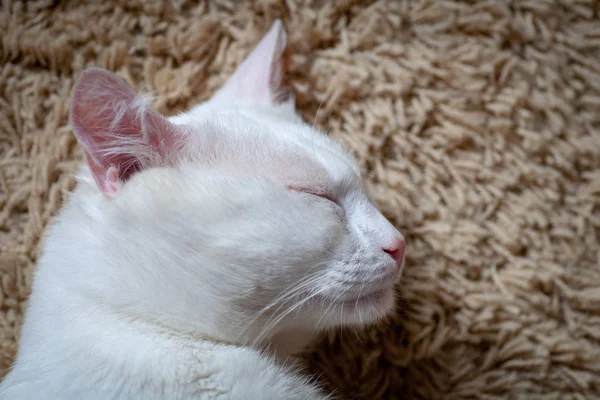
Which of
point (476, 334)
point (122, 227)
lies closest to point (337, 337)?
point (476, 334)

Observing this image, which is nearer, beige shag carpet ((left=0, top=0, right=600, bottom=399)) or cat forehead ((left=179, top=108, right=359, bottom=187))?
cat forehead ((left=179, top=108, right=359, bottom=187))

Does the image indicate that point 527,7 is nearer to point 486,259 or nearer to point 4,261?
point 486,259

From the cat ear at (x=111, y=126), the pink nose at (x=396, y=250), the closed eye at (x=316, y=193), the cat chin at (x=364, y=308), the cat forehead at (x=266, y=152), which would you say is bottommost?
the cat chin at (x=364, y=308)

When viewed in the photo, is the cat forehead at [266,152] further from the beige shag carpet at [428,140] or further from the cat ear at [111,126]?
the beige shag carpet at [428,140]

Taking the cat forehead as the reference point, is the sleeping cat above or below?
below

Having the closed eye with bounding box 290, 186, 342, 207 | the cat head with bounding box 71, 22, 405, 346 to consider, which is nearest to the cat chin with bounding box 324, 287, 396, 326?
the cat head with bounding box 71, 22, 405, 346

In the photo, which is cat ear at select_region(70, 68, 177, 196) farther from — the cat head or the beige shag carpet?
the beige shag carpet

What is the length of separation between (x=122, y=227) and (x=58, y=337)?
0.64 ft

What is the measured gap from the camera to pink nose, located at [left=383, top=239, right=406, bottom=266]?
0.79m

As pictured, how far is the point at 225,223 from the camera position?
2.37ft

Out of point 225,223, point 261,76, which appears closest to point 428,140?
point 261,76

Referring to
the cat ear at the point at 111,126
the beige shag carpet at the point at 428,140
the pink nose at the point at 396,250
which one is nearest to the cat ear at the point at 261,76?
the beige shag carpet at the point at 428,140

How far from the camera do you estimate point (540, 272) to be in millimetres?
1077

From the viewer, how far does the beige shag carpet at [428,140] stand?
107cm
